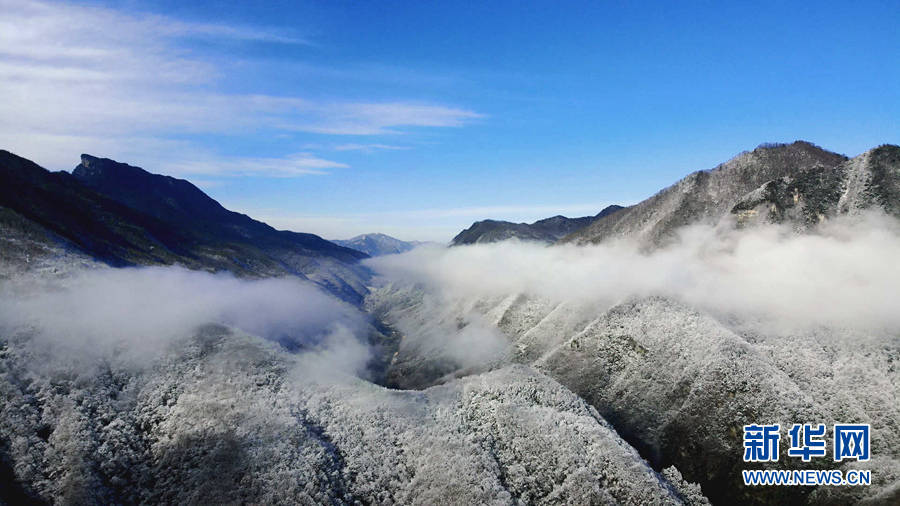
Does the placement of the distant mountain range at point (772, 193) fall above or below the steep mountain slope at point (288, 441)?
above

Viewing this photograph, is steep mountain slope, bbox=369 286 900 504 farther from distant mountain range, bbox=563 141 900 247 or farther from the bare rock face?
distant mountain range, bbox=563 141 900 247

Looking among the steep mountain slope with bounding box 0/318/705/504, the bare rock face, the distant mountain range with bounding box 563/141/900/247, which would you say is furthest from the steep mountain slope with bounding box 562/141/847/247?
the steep mountain slope with bounding box 0/318/705/504

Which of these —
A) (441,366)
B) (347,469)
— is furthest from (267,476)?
(441,366)

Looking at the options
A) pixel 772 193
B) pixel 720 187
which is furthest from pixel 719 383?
pixel 720 187

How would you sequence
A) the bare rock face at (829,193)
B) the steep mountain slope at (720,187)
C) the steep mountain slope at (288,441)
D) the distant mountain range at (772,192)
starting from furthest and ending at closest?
the steep mountain slope at (720,187) < the distant mountain range at (772,192) < the bare rock face at (829,193) < the steep mountain slope at (288,441)

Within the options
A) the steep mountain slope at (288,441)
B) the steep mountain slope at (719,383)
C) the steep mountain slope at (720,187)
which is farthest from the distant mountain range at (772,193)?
the steep mountain slope at (288,441)

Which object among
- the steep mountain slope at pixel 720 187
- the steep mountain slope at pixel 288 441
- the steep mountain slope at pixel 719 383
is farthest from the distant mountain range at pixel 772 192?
the steep mountain slope at pixel 288 441

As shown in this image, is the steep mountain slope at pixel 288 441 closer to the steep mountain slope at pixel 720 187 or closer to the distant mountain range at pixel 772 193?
the distant mountain range at pixel 772 193

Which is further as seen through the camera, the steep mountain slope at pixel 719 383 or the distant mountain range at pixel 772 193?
the distant mountain range at pixel 772 193

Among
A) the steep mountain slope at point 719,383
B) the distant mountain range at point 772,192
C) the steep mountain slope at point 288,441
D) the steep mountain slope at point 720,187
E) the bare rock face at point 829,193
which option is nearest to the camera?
the steep mountain slope at point 288,441

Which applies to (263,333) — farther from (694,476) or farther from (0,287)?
(694,476)
